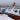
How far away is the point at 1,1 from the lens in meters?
1.05

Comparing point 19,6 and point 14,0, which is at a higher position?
point 14,0

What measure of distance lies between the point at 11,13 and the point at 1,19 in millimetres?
286

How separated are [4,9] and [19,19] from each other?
18.1 inches

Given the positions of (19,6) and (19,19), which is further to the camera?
(19,6)

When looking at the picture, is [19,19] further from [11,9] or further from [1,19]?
[1,19]

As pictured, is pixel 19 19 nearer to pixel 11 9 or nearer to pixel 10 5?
pixel 11 9

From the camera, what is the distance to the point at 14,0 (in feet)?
3.38

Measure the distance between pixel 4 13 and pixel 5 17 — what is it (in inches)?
5.1

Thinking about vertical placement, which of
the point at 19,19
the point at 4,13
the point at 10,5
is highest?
the point at 10,5

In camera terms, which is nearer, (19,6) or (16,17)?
(16,17)

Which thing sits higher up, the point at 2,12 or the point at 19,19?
the point at 2,12

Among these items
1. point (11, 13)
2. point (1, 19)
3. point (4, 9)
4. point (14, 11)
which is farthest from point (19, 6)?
point (1, 19)

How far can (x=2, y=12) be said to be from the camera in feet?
3.43

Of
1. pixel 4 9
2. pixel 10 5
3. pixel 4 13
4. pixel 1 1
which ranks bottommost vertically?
pixel 4 13
